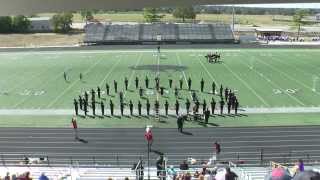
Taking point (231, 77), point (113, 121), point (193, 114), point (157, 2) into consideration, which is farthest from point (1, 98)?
point (157, 2)

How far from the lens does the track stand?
15125mm

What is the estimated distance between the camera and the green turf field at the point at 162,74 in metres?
23.7

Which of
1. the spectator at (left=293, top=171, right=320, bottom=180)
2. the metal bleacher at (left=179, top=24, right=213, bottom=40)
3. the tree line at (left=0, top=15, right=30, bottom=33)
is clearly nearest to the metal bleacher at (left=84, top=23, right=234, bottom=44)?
the metal bleacher at (left=179, top=24, right=213, bottom=40)

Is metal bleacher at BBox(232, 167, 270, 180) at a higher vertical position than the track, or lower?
higher

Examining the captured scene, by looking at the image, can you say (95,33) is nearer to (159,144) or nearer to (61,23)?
(61,23)

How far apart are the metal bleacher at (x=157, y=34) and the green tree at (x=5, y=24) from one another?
11.6 m

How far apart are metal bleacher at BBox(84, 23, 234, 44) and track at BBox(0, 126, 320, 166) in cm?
3837

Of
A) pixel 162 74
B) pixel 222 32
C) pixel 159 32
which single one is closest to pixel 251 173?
pixel 162 74

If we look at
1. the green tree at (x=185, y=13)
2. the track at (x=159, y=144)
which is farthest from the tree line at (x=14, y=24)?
the track at (x=159, y=144)

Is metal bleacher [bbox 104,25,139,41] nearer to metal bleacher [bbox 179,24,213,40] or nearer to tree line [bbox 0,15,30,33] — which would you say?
metal bleacher [bbox 179,24,213,40]

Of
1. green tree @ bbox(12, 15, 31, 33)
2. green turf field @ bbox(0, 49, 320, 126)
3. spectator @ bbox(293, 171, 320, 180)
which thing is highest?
spectator @ bbox(293, 171, 320, 180)

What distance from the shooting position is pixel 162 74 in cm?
3080

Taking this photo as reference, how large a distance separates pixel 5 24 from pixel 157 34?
65.2ft

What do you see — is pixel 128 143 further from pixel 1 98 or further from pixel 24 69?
pixel 24 69
